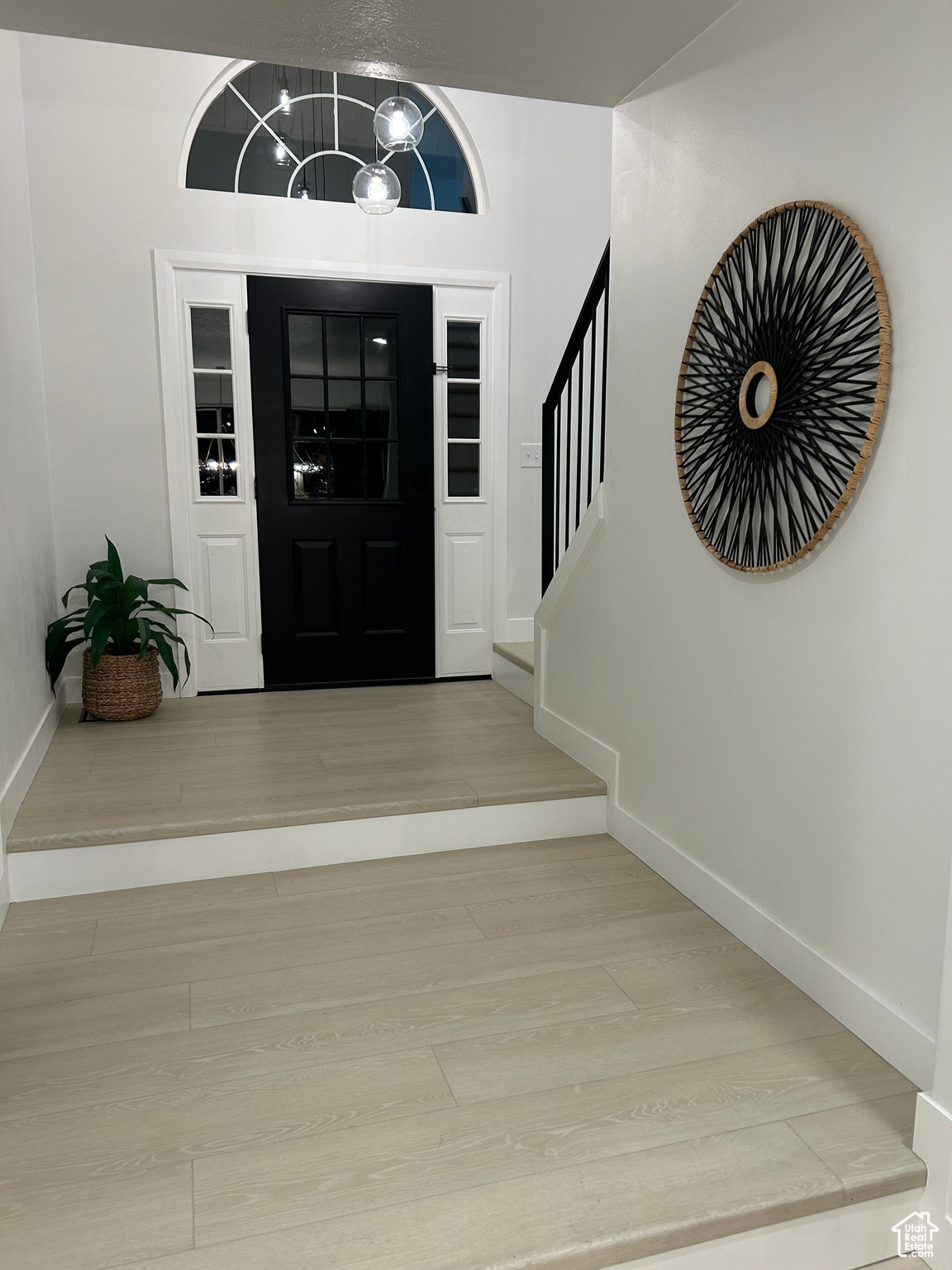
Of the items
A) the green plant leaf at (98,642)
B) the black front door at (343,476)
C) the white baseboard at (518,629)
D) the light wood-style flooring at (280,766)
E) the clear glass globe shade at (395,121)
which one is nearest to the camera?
the light wood-style flooring at (280,766)

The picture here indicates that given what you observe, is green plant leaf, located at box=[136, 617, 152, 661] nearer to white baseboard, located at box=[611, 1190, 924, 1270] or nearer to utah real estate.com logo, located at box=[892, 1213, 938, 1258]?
white baseboard, located at box=[611, 1190, 924, 1270]

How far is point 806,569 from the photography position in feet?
6.58

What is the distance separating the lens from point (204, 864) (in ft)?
8.94

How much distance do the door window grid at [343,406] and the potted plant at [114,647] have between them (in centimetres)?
94

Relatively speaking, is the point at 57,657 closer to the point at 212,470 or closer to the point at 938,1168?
the point at 212,470

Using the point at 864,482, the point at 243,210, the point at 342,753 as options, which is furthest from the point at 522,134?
the point at 864,482

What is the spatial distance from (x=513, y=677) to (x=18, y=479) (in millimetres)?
2349

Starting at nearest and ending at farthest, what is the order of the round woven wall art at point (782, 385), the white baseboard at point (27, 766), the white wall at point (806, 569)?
1. the white wall at point (806, 569)
2. the round woven wall art at point (782, 385)
3. the white baseboard at point (27, 766)

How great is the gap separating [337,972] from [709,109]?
2.38m

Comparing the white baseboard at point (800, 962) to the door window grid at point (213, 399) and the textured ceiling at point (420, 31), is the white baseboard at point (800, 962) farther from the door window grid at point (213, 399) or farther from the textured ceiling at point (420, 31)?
the door window grid at point (213, 399)

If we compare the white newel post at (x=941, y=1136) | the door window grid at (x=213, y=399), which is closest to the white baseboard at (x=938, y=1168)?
the white newel post at (x=941, y=1136)

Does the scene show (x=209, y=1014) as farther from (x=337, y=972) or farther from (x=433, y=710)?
(x=433, y=710)

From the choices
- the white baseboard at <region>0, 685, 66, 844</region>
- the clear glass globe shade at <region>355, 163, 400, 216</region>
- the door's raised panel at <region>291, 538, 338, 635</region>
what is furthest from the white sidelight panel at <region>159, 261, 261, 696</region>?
the clear glass globe shade at <region>355, 163, 400, 216</region>

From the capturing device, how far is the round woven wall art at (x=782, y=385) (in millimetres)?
1800
